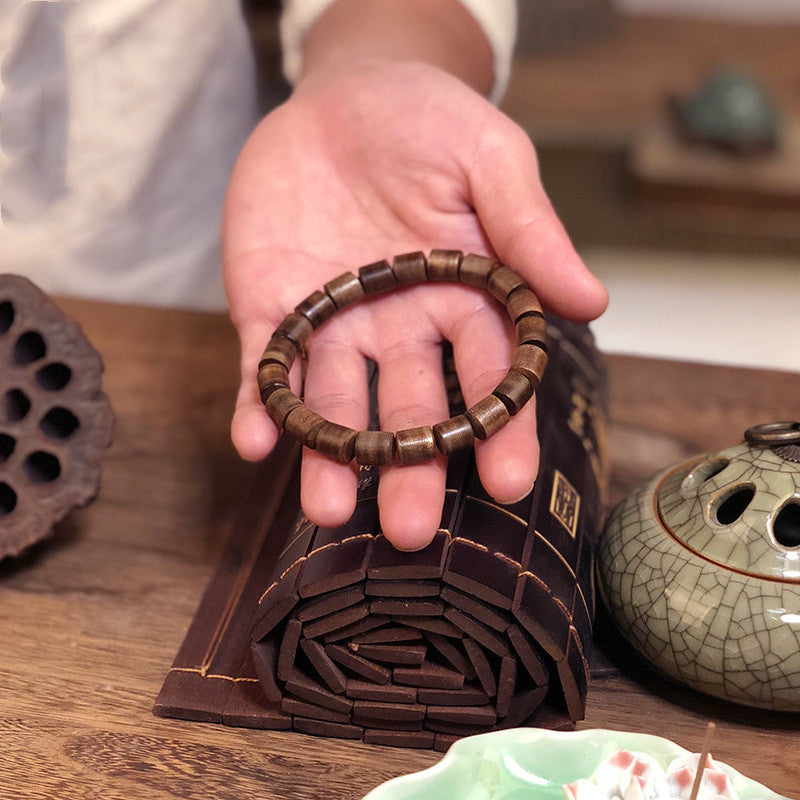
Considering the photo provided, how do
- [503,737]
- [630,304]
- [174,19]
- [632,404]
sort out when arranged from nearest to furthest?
→ 1. [503,737]
2. [632,404]
3. [174,19]
4. [630,304]

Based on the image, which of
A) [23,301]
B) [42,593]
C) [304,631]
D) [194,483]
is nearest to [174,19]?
[23,301]

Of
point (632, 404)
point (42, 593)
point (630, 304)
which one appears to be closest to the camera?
point (42, 593)

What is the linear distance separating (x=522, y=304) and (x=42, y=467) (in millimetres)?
482

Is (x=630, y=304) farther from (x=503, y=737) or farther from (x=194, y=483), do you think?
(x=503, y=737)

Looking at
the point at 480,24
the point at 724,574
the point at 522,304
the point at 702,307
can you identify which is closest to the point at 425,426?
the point at 522,304

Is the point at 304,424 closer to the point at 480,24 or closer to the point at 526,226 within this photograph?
the point at 526,226

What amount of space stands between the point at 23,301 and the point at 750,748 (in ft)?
2.44

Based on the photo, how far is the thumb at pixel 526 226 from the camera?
0.80 m

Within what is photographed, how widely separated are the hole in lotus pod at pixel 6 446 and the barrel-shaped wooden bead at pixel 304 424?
0.31 metres

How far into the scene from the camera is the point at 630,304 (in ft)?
6.98

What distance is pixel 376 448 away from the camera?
74 centimetres

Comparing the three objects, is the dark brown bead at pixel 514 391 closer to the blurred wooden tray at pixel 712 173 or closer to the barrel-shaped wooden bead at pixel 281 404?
the barrel-shaped wooden bead at pixel 281 404

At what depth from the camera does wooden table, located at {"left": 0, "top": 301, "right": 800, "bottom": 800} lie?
28.8 inches

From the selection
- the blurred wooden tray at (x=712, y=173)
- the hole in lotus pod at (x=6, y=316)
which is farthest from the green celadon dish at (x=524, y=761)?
the blurred wooden tray at (x=712, y=173)
